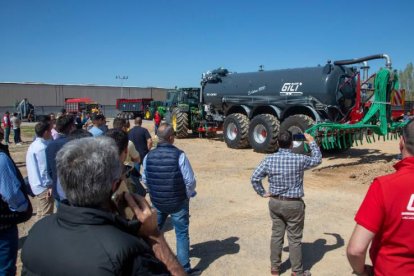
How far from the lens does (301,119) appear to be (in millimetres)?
11336

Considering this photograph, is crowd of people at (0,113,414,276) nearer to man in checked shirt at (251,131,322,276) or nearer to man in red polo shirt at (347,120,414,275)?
man in red polo shirt at (347,120,414,275)

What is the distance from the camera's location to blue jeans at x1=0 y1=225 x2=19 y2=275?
312cm

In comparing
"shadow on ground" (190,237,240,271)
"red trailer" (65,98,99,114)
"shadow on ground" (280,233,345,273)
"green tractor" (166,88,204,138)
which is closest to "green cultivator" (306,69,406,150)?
"shadow on ground" (280,233,345,273)

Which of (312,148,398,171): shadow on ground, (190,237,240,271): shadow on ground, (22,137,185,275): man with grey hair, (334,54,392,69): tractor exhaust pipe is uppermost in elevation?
(334,54,392,69): tractor exhaust pipe

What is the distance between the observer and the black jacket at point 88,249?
141 cm

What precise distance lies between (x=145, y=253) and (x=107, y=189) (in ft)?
0.98

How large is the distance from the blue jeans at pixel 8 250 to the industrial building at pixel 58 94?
3976 cm

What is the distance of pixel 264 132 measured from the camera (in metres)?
12.8

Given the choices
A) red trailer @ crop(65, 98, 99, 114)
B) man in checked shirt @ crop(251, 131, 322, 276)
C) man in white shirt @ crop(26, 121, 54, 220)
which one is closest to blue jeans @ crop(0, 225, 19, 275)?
man in white shirt @ crop(26, 121, 54, 220)

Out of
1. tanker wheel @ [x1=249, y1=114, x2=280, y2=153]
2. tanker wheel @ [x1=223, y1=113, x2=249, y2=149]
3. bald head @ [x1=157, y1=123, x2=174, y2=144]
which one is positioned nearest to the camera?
bald head @ [x1=157, y1=123, x2=174, y2=144]

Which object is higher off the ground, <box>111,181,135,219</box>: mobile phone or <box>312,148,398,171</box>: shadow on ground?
<box>111,181,135,219</box>: mobile phone

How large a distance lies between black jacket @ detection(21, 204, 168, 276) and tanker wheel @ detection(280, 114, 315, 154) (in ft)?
32.0

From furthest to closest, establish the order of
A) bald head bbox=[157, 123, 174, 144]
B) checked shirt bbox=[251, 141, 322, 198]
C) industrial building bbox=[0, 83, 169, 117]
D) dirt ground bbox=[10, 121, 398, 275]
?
industrial building bbox=[0, 83, 169, 117], dirt ground bbox=[10, 121, 398, 275], bald head bbox=[157, 123, 174, 144], checked shirt bbox=[251, 141, 322, 198]

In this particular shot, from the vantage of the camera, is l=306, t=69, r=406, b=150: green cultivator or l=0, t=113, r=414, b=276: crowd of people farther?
l=306, t=69, r=406, b=150: green cultivator
